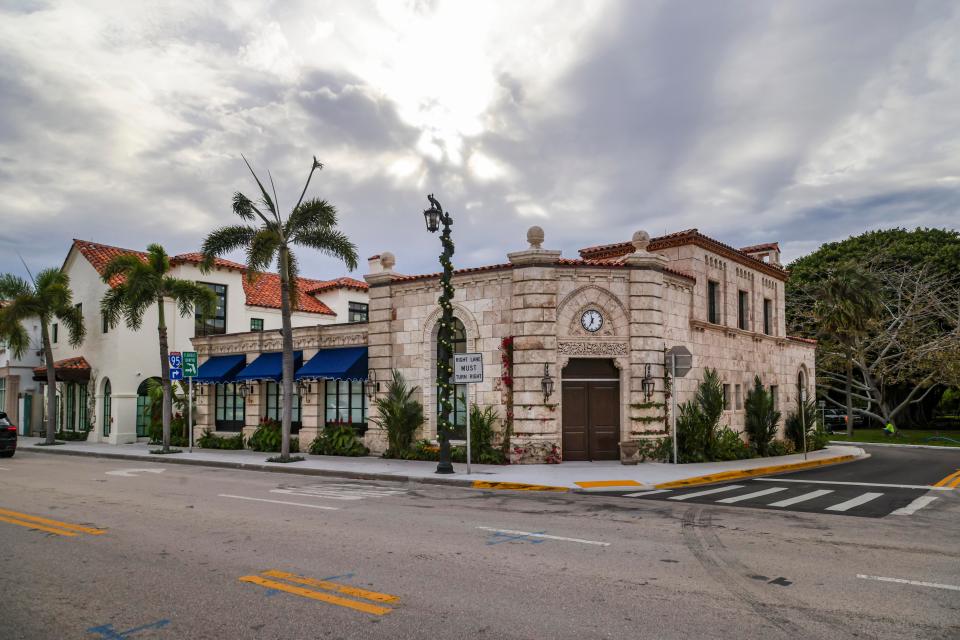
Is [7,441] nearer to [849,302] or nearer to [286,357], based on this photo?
[286,357]

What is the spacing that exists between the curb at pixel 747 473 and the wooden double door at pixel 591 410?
3286 mm

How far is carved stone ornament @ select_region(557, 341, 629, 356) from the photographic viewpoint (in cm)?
1919

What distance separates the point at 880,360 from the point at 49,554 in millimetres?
42427

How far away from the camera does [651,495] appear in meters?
13.7

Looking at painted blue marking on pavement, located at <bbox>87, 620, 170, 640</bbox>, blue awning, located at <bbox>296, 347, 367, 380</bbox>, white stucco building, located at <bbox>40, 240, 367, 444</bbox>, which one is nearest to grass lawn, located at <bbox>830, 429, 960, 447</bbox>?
blue awning, located at <bbox>296, 347, 367, 380</bbox>

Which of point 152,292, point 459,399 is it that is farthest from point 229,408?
point 459,399

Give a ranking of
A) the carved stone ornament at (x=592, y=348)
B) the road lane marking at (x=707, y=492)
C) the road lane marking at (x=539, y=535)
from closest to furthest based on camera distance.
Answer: the road lane marking at (x=539, y=535), the road lane marking at (x=707, y=492), the carved stone ornament at (x=592, y=348)

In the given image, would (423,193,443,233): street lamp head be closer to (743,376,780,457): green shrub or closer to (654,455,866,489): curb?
(654,455,866,489): curb

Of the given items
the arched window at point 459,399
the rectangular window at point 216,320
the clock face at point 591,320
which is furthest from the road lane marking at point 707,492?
the rectangular window at point 216,320

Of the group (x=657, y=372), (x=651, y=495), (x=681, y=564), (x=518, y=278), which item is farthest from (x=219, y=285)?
(x=681, y=564)

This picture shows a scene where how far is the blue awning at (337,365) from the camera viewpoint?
22094mm

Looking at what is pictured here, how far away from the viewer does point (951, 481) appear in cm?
1709

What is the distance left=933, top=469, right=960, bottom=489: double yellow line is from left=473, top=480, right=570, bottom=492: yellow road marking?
9.91 meters

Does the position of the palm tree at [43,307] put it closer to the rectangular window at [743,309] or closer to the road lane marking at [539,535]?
the road lane marking at [539,535]
